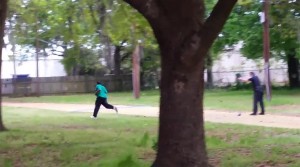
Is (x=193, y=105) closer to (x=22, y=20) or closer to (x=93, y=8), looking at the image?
(x=93, y=8)

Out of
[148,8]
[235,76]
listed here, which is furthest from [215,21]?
[235,76]

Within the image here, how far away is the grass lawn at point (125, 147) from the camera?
991 cm

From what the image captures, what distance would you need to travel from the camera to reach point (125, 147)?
11.7 metres

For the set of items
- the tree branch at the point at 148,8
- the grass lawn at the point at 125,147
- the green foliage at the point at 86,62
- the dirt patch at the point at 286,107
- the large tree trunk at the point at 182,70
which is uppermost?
the green foliage at the point at 86,62

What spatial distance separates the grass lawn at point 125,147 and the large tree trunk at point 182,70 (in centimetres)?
121

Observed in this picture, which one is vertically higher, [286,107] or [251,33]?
[251,33]

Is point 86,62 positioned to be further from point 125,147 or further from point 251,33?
point 125,147

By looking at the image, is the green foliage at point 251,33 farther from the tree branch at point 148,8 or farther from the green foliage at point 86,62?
the tree branch at point 148,8

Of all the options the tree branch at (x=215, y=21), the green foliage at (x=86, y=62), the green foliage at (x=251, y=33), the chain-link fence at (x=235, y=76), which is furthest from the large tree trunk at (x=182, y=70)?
the chain-link fence at (x=235, y=76)

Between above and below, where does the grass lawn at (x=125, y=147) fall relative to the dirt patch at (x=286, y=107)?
below

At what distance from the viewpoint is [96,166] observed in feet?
31.3

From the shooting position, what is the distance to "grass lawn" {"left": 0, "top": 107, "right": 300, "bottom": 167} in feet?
32.5

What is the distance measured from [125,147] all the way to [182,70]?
413 centimetres

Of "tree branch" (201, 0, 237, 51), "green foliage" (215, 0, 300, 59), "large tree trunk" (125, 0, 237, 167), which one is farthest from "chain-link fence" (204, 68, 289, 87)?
"tree branch" (201, 0, 237, 51)
